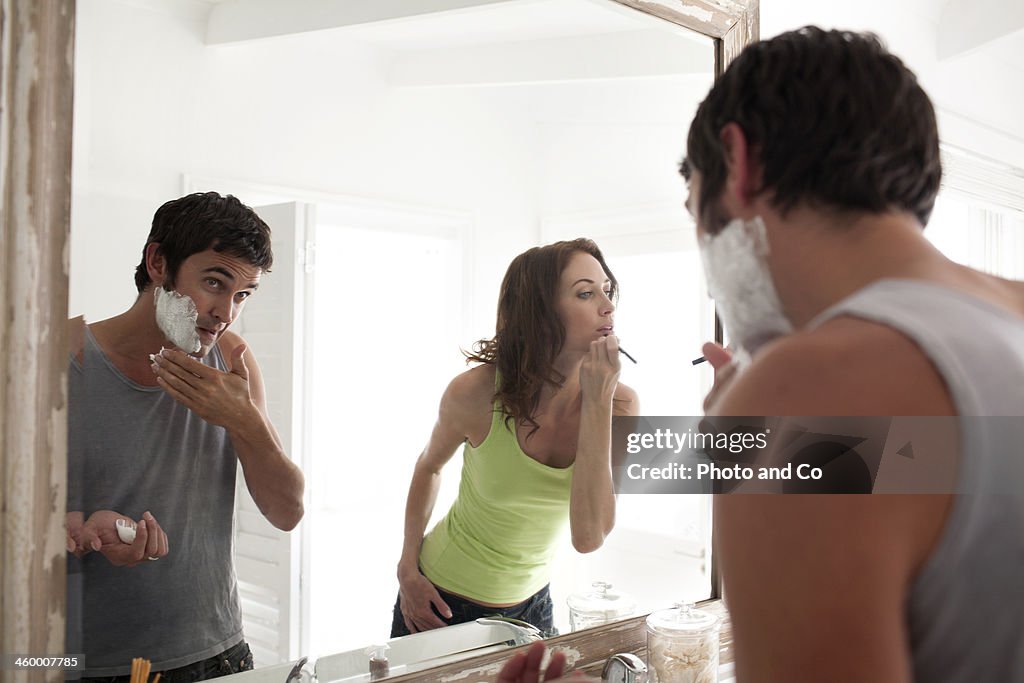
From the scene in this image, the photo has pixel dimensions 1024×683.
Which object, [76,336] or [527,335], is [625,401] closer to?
[527,335]

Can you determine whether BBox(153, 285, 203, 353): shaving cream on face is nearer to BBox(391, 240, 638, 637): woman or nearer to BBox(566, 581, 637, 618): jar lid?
BBox(391, 240, 638, 637): woman

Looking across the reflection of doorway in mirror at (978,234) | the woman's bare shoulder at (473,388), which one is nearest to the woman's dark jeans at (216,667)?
the woman's bare shoulder at (473,388)

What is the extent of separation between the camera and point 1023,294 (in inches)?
23.5

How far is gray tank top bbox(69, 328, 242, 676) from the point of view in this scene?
716 millimetres

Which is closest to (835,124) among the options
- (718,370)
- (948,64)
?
(718,370)

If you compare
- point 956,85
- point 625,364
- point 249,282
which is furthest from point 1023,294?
point 956,85

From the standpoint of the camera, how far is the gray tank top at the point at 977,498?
0.42 meters

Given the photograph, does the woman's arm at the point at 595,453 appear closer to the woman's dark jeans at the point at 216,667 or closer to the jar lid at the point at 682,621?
the jar lid at the point at 682,621

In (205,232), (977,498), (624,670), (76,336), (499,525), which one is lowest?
(624,670)

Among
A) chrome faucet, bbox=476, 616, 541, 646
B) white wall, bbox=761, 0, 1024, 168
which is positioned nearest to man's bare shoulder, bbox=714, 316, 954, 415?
chrome faucet, bbox=476, 616, 541, 646

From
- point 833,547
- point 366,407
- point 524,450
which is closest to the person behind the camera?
point 833,547

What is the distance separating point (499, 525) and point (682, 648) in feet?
0.99

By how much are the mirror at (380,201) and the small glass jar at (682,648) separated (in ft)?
0.22

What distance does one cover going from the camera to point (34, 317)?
68 centimetres
